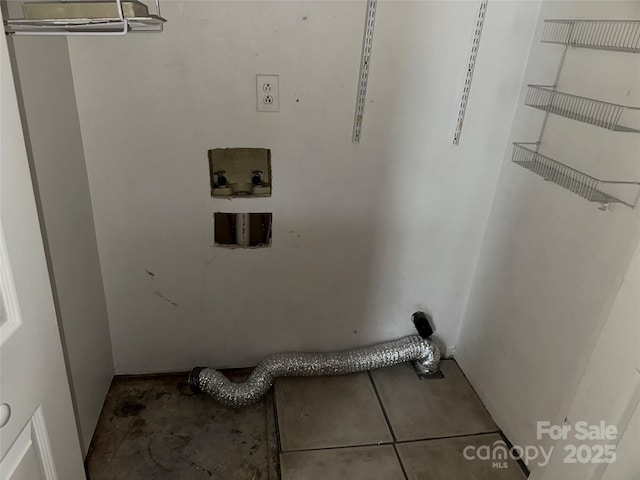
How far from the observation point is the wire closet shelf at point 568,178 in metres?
1.25

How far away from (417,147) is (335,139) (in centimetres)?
31

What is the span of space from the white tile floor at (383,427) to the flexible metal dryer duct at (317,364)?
0.07 m

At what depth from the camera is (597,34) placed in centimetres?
132

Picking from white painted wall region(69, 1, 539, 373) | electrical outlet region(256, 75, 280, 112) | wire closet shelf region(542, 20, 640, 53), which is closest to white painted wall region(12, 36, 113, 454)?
white painted wall region(69, 1, 539, 373)

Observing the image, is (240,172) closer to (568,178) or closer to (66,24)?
(66,24)

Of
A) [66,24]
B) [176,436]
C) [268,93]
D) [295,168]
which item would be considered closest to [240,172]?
[295,168]

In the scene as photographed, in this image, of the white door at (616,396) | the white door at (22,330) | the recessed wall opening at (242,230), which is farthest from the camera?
the recessed wall opening at (242,230)

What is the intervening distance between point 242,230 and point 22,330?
1035mm

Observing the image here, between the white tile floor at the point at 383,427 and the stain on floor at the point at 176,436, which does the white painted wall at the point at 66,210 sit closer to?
the stain on floor at the point at 176,436

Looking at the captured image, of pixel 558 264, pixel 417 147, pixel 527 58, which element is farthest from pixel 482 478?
pixel 527 58

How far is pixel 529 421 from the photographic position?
1.65m

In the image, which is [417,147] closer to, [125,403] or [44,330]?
[44,330]

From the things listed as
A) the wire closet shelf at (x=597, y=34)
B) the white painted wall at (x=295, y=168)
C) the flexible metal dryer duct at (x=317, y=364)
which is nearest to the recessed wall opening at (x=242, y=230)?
the white painted wall at (x=295, y=168)

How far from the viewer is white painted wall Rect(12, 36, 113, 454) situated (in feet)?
4.02
